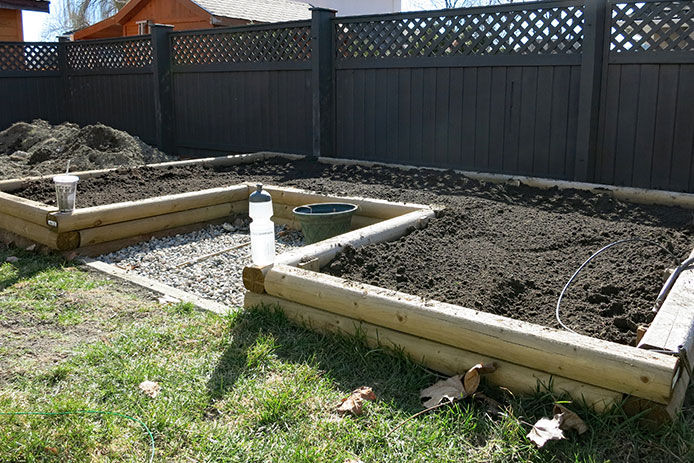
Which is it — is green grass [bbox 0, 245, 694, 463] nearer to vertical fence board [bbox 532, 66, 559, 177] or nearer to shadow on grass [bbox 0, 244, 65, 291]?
shadow on grass [bbox 0, 244, 65, 291]

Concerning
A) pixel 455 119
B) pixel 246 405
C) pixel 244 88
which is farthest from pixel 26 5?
pixel 246 405

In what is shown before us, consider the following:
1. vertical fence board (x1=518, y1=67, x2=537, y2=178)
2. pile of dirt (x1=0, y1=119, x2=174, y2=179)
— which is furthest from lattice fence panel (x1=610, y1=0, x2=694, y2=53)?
pile of dirt (x1=0, y1=119, x2=174, y2=179)

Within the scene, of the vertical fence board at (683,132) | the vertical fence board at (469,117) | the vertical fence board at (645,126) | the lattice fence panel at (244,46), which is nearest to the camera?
the vertical fence board at (683,132)

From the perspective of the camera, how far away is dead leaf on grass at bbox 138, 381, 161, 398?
2.72m

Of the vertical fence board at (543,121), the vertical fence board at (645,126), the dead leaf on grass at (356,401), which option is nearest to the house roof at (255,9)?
the vertical fence board at (543,121)

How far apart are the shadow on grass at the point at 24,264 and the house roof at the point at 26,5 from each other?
11.5 m

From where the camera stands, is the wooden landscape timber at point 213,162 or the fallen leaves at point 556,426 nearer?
the fallen leaves at point 556,426

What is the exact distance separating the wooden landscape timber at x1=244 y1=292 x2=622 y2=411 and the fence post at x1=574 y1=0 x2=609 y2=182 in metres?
4.01

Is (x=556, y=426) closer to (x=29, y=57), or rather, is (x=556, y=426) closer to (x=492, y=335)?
(x=492, y=335)

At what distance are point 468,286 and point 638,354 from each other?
1.18 m

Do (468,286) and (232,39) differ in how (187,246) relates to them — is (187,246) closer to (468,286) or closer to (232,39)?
(468,286)

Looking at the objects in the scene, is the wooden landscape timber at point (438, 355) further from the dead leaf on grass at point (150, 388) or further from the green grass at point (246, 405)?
the dead leaf on grass at point (150, 388)

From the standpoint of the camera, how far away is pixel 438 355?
2.82 meters

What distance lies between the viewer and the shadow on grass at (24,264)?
4328 millimetres
